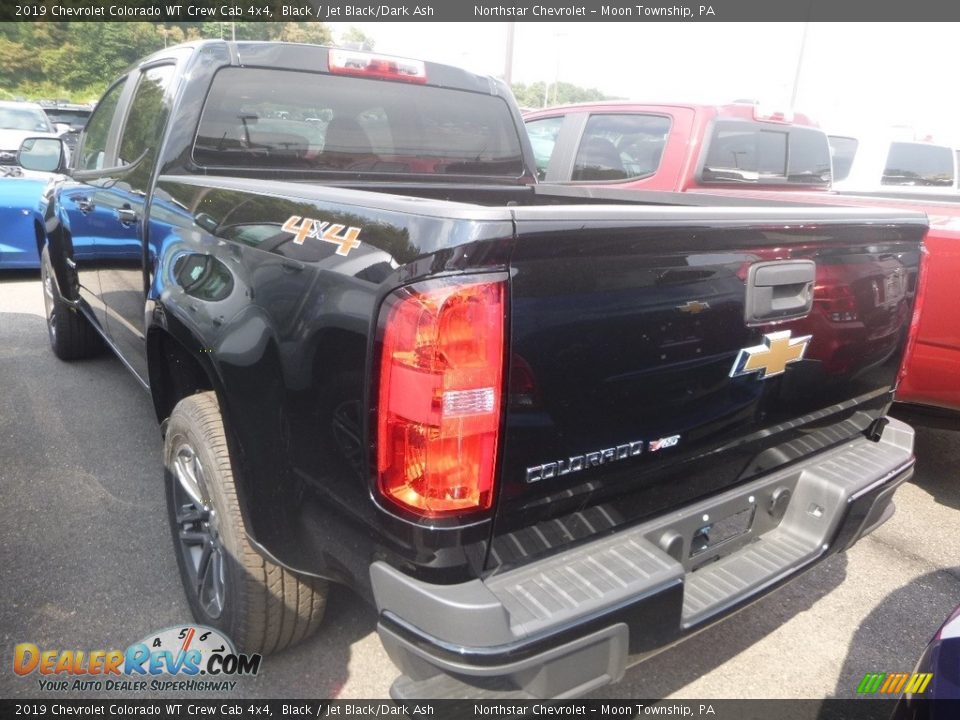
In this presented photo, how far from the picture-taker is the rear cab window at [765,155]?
5.08 meters

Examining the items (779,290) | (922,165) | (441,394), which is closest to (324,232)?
(441,394)

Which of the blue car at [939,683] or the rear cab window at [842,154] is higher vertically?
the rear cab window at [842,154]

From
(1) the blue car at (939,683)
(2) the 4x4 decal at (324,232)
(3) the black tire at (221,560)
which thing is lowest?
(3) the black tire at (221,560)

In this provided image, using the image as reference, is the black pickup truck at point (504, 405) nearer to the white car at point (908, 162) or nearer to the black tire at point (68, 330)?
the black tire at point (68, 330)

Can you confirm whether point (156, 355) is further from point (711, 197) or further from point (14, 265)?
point (14, 265)

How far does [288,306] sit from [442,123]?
6.55 ft

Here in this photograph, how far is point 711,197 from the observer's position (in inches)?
129

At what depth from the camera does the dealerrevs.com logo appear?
221cm

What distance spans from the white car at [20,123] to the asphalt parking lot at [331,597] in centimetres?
836

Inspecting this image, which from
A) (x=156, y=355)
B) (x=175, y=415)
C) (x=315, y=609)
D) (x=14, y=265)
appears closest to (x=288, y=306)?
(x=175, y=415)

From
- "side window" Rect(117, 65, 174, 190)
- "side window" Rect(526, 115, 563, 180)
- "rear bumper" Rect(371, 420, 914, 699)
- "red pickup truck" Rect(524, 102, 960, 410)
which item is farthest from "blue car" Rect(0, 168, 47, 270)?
"rear bumper" Rect(371, 420, 914, 699)

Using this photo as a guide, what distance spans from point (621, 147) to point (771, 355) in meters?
3.78

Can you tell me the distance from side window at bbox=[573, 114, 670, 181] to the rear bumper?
362cm

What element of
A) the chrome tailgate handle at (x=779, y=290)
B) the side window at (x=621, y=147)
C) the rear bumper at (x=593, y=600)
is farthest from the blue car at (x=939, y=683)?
the side window at (x=621, y=147)
